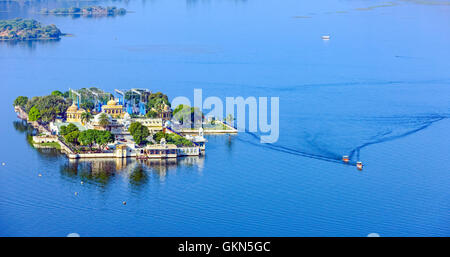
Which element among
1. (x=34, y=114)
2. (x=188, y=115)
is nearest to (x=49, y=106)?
(x=34, y=114)

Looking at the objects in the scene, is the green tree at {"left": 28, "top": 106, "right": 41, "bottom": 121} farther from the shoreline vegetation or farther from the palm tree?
the shoreline vegetation

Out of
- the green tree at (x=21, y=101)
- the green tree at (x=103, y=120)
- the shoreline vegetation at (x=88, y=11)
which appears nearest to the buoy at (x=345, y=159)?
the green tree at (x=103, y=120)

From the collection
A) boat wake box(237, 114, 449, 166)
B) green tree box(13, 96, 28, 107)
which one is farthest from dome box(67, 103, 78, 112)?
boat wake box(237, 114, 449, 166)

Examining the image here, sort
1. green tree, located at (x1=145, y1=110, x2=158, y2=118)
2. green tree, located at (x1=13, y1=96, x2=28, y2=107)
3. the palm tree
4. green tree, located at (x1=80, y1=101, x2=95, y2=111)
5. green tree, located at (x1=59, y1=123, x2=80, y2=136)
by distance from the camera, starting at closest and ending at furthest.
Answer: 1. green tree, located at (x1=59, y1=123, x2=80, y2=136)
2. the palm tree
3. green tree, located at (x1=145, y1=110, x2=158, y2=118)
4. green tree, located at (x1=80, y1=101, x2=95, y2=111)
5. green tree, located at (x1=13, y1=96, x2=28, y2=107)

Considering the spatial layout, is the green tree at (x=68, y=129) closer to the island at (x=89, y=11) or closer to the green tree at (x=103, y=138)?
the green tree at (x=103, y=138)
